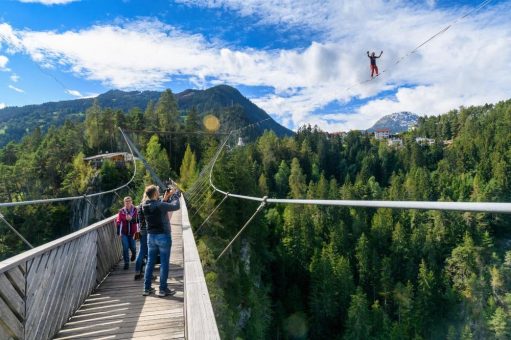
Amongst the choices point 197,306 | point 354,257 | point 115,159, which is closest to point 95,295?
point 197,306

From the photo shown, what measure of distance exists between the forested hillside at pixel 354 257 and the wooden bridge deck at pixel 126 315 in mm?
12896

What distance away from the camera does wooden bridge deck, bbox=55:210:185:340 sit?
12.8ft

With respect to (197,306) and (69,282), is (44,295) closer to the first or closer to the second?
(69,282)

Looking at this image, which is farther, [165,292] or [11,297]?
[165,292]

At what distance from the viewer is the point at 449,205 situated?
134 cm

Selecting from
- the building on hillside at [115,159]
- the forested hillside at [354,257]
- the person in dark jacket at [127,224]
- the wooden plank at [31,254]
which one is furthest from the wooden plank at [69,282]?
the building on hillside at [115,159]

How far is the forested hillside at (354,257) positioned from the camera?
3238 cm

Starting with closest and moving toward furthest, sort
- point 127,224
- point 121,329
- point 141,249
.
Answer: point 121,329 < point 141,249 < point 127,224

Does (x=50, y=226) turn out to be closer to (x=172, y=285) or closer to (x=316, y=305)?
(x=316, y=305)

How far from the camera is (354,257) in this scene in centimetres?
6097

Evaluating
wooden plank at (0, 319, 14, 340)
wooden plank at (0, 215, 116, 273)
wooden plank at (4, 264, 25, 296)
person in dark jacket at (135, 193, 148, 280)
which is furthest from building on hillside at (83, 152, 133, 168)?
wooden plank at (0, 319, 14, 340)

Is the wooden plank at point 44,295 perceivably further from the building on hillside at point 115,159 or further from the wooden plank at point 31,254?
the building on hillside at point 115,159

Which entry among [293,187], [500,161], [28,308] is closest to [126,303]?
[28,308]

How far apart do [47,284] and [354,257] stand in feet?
202
